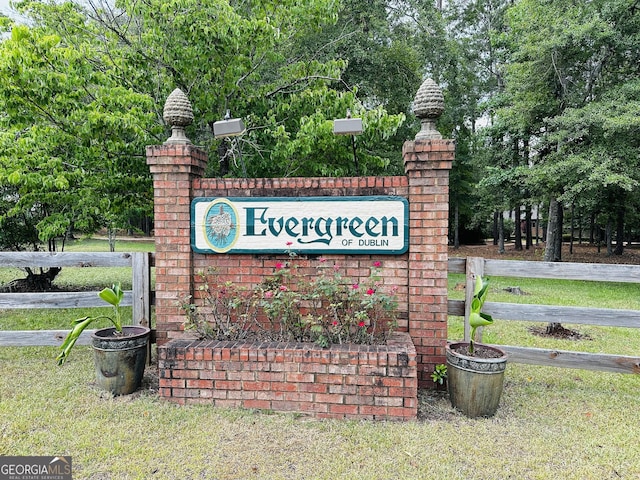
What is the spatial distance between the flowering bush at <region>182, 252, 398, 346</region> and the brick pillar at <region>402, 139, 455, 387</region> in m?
0.27

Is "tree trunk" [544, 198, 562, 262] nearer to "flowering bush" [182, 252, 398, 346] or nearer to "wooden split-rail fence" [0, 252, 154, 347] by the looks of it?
"flowering bush" [182, 252, 398, 346]

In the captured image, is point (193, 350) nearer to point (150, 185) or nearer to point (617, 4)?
point (150, 185)

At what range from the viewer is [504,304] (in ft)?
13.2

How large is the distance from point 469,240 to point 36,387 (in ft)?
86.9

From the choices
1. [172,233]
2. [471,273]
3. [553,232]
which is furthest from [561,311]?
[553,232]

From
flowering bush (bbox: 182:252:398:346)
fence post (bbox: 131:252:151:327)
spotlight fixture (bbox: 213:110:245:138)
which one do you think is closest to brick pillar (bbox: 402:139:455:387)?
flowering bush (bbox: 182:252:398:346)

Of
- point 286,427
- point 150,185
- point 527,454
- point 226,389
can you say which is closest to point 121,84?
point 150,185

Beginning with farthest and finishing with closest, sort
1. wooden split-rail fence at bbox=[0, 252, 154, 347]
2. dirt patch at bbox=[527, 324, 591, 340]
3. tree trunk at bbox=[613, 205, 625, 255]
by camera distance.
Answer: tree trunk at bbox=[613, 205, 625, 255]
dirt patch at bbox=[527, 324, 591, 340]
wooden split-rail fence at bbox=[0, 252, 154, 347]

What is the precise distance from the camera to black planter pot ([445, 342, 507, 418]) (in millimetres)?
3301

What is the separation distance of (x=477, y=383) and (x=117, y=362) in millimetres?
3161

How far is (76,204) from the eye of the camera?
669 centimetres

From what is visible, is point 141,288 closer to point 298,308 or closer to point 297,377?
point 298,308

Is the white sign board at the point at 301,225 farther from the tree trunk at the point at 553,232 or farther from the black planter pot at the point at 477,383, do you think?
the tree trunk at the point at 553,232

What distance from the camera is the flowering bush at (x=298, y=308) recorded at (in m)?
3.66
